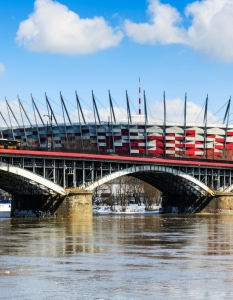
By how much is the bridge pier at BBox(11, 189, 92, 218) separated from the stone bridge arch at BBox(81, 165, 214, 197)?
7801 mm

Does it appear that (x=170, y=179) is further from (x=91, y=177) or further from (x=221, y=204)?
(x=91, y=177)

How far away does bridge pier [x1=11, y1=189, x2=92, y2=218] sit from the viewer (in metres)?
96.2

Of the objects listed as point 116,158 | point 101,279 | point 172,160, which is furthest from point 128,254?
point 172,160

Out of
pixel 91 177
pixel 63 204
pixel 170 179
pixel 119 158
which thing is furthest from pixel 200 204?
pixel 63 204

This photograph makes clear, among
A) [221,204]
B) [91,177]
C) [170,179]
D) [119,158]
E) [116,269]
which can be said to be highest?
[119,158]

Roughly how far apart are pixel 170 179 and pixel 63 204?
101ft

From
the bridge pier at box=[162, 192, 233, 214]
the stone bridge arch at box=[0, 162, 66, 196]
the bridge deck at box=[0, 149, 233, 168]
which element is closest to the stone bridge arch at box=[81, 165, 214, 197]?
the bridge pier at box=[162, 192, 233, 214]

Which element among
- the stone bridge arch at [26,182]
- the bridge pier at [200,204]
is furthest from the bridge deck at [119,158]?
the bridge pier at [200,204]

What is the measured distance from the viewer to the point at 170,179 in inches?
4813

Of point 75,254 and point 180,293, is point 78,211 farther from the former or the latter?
point 180,293

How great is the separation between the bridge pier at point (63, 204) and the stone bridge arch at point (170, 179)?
7801 millimetres

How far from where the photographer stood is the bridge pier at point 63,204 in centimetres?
9619

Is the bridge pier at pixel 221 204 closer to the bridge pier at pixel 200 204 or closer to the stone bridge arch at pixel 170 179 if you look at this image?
the bridge pier at pixel 200 204

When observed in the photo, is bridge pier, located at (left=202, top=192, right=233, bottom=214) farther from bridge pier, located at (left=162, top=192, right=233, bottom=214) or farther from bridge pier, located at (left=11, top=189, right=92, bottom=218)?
bridge pier, located at (left=11, top=189, right=92, bottom=218)
